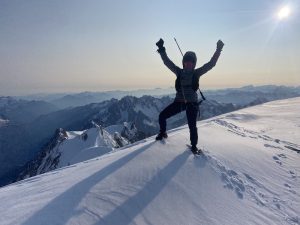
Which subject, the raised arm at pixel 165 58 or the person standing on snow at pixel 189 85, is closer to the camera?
the person standing on snow at pixel 189 85

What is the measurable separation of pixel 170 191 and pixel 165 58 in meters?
5.43

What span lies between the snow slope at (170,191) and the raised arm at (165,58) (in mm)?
2417

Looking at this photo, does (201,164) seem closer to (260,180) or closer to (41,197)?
(260,180)

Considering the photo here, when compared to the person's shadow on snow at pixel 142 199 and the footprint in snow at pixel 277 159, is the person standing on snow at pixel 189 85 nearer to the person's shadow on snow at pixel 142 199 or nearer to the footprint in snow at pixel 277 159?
the person's shadow on snow at pixel 142 199

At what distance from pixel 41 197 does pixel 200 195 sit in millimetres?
3515


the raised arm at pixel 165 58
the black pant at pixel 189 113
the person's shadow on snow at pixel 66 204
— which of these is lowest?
the person's shadow on snow at pixel 66 204

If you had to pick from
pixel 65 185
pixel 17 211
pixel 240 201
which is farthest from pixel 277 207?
pixel 17 211

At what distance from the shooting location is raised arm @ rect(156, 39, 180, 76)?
11554mm

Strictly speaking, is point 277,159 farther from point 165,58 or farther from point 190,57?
point 165,58

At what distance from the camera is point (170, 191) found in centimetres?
774

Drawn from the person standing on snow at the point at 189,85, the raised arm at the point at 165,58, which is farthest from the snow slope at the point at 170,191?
the raised arm at the point at 165,58

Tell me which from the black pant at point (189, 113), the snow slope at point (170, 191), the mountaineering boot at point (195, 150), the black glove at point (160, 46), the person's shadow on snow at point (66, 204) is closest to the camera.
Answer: the person's shadow on snow at point (66, 204)

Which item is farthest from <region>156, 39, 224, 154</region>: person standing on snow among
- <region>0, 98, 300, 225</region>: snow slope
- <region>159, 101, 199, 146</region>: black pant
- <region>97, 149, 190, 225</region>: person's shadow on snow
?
<region>97, 149, 190, 225</region>: person's shadow on snow

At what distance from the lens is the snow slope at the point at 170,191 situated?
21.2 feet
